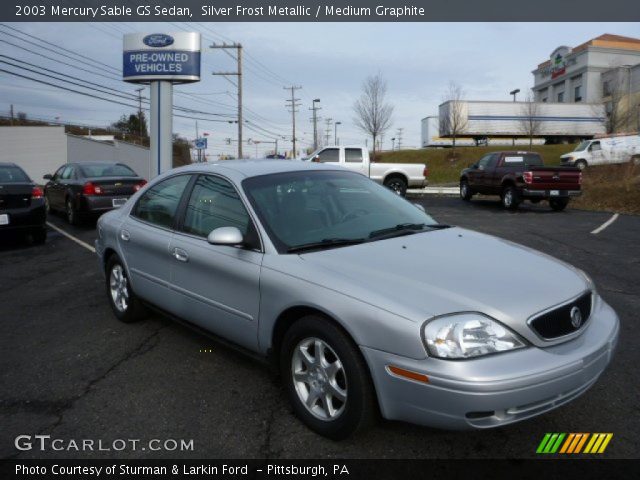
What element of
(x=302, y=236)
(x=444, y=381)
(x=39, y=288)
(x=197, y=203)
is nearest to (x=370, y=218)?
(x=302, y=236)

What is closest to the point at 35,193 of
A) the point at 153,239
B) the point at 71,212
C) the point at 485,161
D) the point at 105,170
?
the point at 71,212

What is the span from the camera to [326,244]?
10.8ft

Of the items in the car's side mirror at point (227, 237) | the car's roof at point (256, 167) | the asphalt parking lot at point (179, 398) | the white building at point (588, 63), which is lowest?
the asphalt parking lot at point (179, 398)

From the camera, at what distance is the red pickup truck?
51.0ft

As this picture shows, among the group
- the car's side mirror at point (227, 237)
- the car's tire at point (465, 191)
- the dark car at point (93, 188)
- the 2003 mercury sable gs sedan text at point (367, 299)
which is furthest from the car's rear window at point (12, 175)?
the car's tire at point (465, 191)

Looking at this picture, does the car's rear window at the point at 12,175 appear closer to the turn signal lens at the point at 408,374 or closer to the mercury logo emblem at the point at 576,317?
the turn signal lens at the point at 408,374

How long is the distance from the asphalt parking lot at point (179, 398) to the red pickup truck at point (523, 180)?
33.1 ft

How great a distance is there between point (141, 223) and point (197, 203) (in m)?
0.88

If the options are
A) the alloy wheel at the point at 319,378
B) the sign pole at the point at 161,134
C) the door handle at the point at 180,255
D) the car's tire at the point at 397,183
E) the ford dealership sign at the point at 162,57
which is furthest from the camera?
the ford dealership sign at the point at 162,57

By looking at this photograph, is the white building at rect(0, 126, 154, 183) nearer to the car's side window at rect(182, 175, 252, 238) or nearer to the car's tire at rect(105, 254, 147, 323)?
the car's tire at rect(105, 254, 147, 323)

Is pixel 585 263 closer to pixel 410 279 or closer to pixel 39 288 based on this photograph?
pixel 410 279

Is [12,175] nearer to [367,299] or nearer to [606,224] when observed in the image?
[367,299]

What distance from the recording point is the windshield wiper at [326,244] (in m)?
3.25

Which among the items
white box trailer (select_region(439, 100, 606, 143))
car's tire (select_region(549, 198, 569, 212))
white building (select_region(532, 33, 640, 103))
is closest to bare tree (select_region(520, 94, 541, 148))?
white box trailer (select_region(439, 100, 606, 143))
